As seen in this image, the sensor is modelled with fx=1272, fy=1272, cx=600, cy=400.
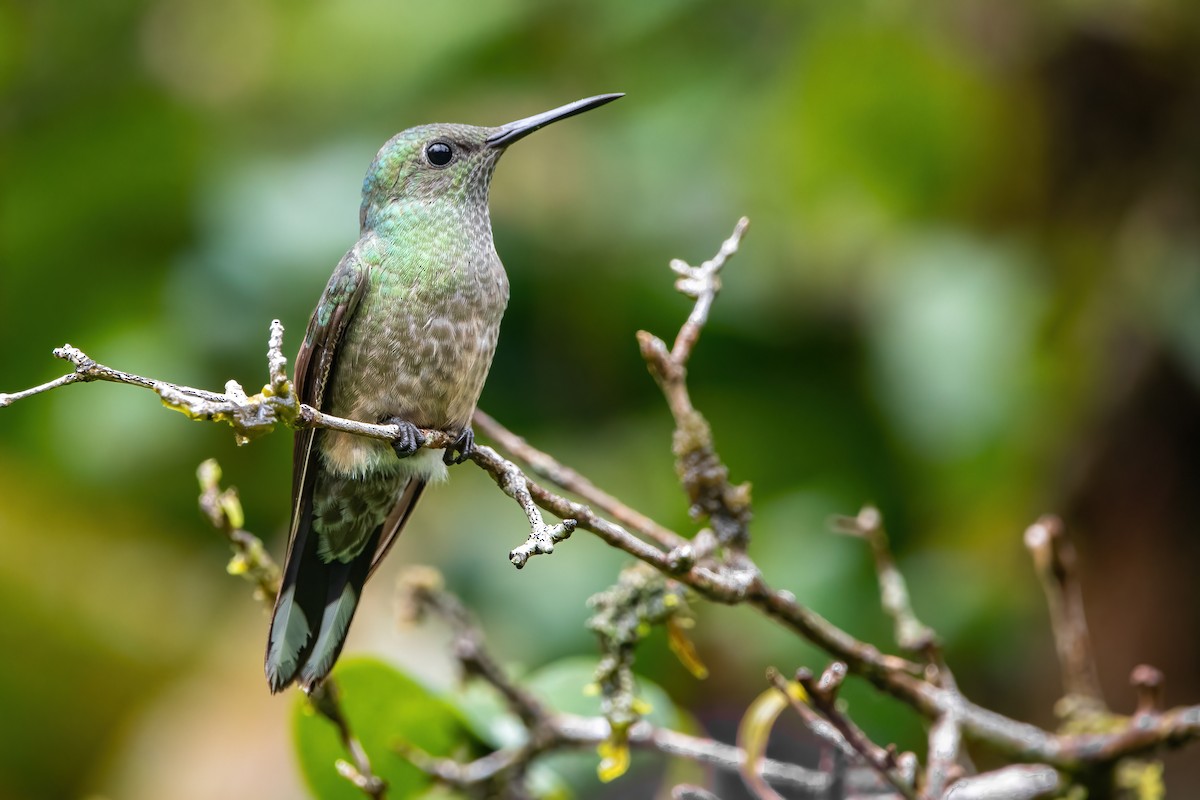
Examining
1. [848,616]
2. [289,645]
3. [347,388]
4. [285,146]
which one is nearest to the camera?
[289,645]

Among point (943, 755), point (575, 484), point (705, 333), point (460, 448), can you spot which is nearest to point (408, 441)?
point (460, 448)

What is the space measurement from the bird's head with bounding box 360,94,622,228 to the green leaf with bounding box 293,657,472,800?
992 millimetres

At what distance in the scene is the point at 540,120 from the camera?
7.86 ft

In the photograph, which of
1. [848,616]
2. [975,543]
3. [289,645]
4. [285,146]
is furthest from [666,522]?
[285,146]

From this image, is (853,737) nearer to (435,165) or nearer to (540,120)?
(540,120)

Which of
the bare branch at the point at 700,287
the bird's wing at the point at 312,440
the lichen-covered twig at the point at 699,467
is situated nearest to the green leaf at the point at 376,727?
the bird's wing at the point at 312,440

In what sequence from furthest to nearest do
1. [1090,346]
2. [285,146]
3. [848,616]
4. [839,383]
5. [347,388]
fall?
[285,146], [839,383], [1090,346], [848,616], [347,388]

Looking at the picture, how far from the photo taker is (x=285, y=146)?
4.59 meters

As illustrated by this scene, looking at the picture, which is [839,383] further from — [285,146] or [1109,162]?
[285,146]

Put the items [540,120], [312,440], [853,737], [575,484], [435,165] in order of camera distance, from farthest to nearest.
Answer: [435,165], [540,120], [312,440], [575,484], [853,737]

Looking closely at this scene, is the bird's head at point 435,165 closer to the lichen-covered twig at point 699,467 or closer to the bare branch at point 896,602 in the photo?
the lichen-covered twig at point 699,467

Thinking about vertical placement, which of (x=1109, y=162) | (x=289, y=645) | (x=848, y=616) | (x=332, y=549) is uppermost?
(x=1109, y=162)

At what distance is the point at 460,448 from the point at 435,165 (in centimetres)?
79

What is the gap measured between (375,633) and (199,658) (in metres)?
0.63
